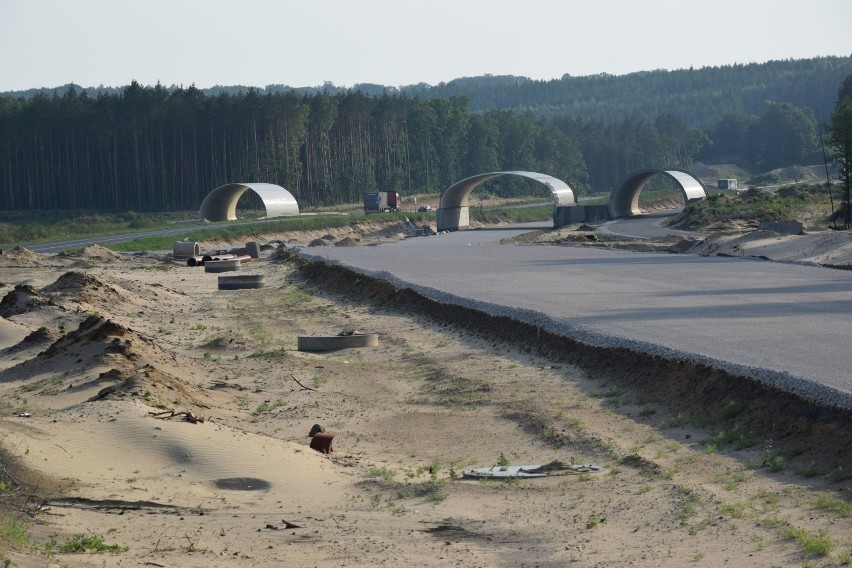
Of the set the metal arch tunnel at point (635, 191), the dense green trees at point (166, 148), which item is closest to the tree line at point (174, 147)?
the dense green trees at point (166, 148)

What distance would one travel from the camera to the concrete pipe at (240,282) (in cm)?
4138

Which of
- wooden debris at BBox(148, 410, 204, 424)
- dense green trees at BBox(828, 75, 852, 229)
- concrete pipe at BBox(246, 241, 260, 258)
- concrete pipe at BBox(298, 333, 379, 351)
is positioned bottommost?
concrete pipe at BBox(246, 241, 260, 258)

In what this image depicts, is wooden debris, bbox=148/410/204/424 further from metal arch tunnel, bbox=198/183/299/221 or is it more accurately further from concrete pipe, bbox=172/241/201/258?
metal arch tunnel, bbox=198/183/299/221

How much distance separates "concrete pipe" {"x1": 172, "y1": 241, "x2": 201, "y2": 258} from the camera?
5991 cm

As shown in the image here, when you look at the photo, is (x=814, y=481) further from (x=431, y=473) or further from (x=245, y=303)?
(x=245, y=303)

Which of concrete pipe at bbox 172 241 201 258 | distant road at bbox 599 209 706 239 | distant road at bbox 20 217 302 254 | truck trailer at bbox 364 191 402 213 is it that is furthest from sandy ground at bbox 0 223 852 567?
truck trailer at bbox 364 191 402 213

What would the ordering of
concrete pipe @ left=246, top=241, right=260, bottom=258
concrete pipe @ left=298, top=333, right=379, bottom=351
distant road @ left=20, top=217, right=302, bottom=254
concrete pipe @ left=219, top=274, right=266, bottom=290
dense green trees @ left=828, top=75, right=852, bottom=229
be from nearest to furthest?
concrete pipe @ left=298, top=333, right=379, bottom=351
concrete pipe @ left=219, top=274, right=266, bottom=290
dense green trees @ left=828, top=75, right=852, bottom=229
concrete pipe @ left=246, top=241, right=260, bottom=258
distant road @ left=20, top=217, right=302, bottom=254

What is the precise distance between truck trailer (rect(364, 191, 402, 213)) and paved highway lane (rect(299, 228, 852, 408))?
5695cm

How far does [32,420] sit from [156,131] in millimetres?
100575

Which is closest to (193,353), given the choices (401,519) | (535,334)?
(535,334)

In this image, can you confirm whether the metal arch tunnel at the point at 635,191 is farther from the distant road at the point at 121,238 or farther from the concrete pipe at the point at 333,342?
the concrete pipe at the point at 333,342

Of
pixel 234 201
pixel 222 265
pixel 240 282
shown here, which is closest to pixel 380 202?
pixel 234 201

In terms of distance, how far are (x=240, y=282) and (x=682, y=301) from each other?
63.3 ft

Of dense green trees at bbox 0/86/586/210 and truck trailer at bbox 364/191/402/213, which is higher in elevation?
dense green trees at bbox 0/86/586/210
